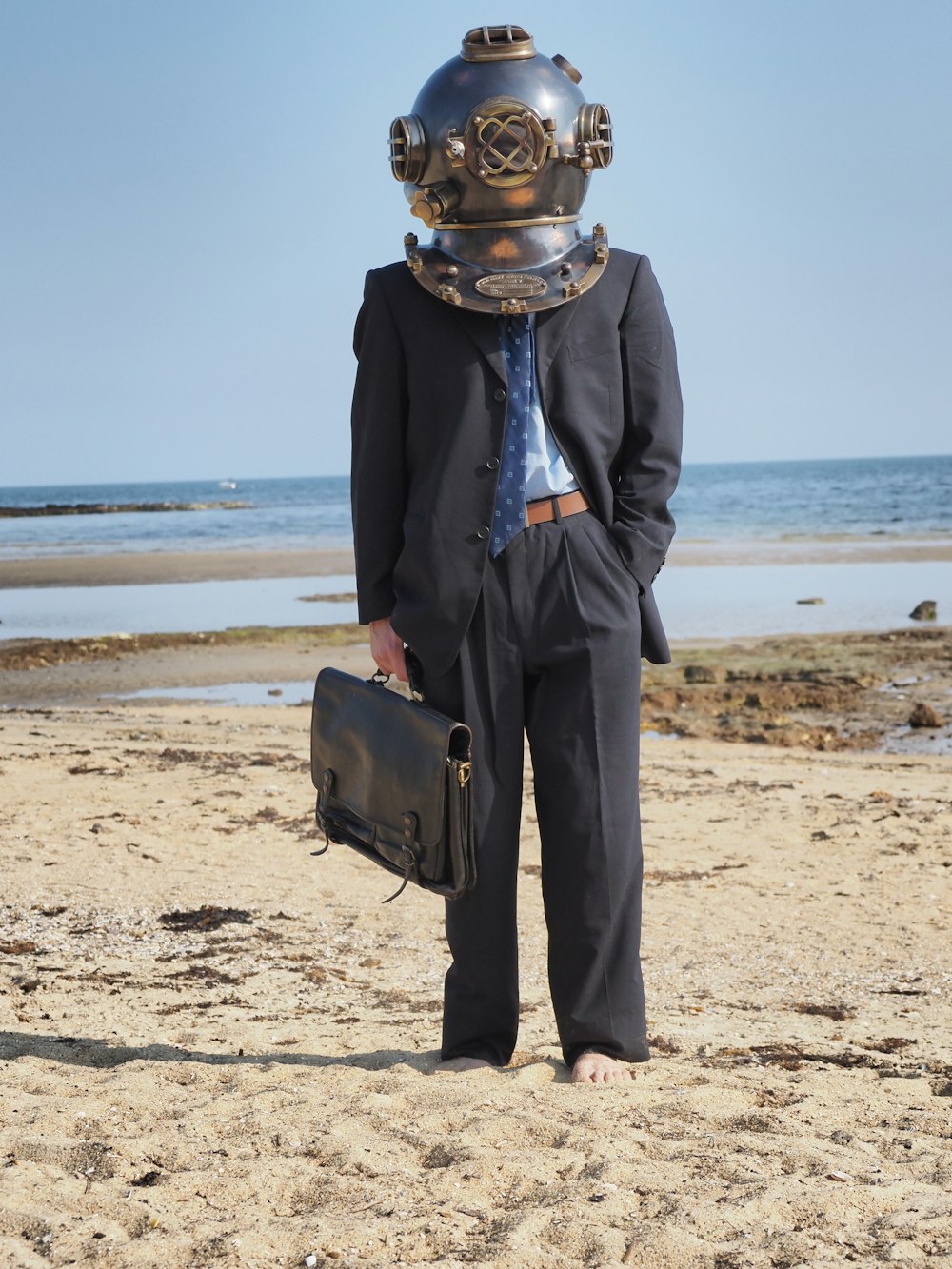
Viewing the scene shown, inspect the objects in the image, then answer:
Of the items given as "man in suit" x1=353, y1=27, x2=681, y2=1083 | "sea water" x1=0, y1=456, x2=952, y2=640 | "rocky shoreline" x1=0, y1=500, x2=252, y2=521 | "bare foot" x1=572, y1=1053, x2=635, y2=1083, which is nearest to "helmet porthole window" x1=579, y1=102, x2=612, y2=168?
"man in suit" x1=353, y1=27, x2=681, y2=1083

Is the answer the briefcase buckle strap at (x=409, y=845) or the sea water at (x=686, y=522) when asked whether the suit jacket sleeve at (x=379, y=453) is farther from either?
the sea water at (x=686, y=522)

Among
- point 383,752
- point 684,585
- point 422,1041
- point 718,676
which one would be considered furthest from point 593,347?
point 684,585

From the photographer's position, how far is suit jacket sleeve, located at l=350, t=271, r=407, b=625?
307 centimetres

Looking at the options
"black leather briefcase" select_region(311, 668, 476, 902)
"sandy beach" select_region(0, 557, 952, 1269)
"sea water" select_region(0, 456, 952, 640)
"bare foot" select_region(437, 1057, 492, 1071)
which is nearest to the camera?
"sandy beach" select_region(0, 557, 952, 1269)

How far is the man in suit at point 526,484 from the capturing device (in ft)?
9.81

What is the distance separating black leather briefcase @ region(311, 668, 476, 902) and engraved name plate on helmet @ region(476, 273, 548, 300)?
91 cm

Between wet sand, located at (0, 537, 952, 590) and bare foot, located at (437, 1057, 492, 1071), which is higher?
wet sand, located at (0, 537, 952, 590)

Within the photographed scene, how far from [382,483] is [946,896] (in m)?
3.25

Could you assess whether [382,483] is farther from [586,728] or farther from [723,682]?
[723,682]

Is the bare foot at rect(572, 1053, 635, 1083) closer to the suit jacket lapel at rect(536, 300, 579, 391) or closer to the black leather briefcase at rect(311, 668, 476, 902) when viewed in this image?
the black leather briefcase at rect(311, 668, 476, 902)

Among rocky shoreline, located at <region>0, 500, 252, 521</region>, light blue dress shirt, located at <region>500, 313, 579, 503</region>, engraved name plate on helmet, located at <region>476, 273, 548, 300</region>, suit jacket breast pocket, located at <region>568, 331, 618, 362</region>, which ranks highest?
rocky shoreline, located at <region>0, 500, 252, 521</region>

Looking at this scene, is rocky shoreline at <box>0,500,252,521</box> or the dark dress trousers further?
rocky shoreline at <box>0,500,252,521</box>

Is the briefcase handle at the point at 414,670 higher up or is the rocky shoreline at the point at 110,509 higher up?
the rocky shoreline at the point at 110,509

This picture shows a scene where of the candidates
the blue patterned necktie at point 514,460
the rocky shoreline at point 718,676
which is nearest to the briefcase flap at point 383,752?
the blue patterned necktie at point 514,460
